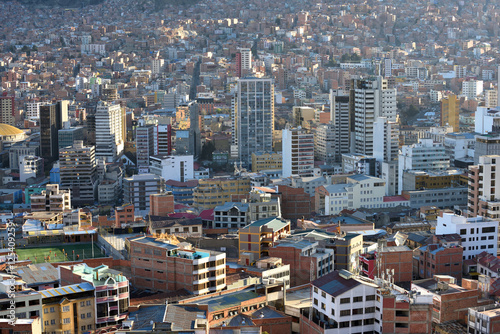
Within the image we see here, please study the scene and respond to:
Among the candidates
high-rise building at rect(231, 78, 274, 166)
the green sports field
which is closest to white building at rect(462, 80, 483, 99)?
high-rise building at rect(231, 78, 274, 166)

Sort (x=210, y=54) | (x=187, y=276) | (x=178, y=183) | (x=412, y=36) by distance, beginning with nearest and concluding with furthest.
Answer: (x=187, y=276)
(x=178, y=183)
(x=210, y=54)
(x=412, y=36)

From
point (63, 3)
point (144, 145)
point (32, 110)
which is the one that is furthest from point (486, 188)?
point (63, 3)

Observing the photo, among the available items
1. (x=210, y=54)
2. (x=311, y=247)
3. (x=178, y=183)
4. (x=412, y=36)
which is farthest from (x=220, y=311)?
(x=412, y=36)

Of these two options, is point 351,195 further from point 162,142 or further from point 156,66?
point 156,66

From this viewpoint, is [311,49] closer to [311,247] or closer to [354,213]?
[354,213]

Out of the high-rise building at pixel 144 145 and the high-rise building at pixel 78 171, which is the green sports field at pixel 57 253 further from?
A: the high-rise building at pixel 144 145

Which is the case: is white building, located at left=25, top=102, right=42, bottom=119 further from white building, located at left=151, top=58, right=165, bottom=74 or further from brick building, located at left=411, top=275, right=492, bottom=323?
brick building, located at left=411, top=275, right=492, bottom=323

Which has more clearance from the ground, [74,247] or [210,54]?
[210,54]

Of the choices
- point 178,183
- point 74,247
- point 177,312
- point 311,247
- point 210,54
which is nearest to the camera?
point 177,312
